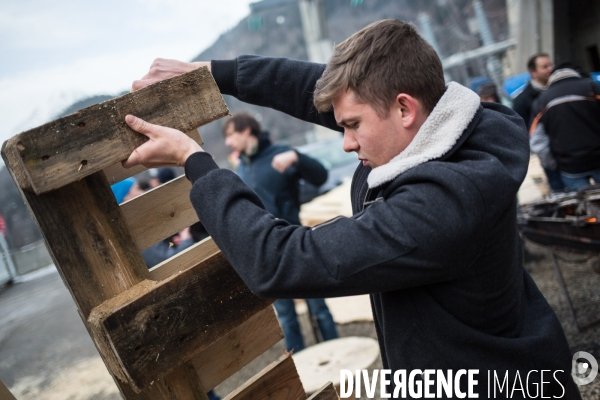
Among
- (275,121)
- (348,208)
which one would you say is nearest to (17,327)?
(348,208)

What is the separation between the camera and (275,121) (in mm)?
23000

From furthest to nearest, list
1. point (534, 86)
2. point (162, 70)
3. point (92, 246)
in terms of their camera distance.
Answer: point (534, 86)
point (162, 70)
point (92, 246)

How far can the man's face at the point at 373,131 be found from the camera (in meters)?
1.33

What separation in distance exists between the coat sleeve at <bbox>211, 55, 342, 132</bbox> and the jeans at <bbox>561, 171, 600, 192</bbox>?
4.07 meters

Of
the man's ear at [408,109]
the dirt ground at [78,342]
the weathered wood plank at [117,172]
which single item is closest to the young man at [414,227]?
the man's ear at [408,109]

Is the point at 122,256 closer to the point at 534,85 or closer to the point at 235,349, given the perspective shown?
the point at 235,349

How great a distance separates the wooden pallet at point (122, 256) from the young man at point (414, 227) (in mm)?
93

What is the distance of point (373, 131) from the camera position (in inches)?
53.0

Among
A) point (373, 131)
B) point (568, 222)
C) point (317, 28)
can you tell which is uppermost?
point (317, 28)

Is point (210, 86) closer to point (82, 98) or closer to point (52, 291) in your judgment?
point (82, 98)

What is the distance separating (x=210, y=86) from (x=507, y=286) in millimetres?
1019

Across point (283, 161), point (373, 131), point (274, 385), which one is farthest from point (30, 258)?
point (373, 131)

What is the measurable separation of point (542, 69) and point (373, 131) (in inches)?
214

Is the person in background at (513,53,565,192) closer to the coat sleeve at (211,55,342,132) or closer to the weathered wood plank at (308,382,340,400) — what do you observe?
the coat sleeve at (211,55,342,132)
